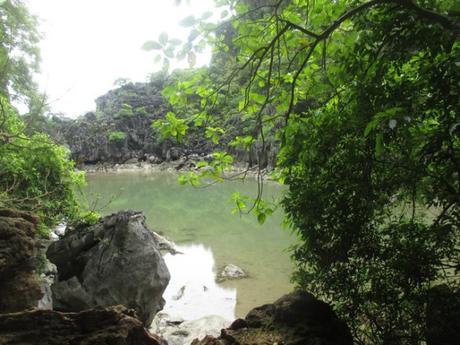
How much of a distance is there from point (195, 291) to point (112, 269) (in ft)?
→ 8.44

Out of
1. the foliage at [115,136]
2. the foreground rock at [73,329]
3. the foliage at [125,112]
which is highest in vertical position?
the foliage at [125,112]

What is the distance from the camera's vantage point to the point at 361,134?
2684mm

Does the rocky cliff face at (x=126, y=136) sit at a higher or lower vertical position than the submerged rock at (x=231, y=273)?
higher

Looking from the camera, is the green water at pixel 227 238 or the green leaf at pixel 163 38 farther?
the green water at pixel 227 238

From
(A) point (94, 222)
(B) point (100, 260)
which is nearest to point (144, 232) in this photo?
(B) point (100, 260)

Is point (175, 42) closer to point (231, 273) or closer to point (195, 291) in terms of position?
point (195, 291)

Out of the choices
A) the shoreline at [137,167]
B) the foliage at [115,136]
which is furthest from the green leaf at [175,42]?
the foliage at [115,136]

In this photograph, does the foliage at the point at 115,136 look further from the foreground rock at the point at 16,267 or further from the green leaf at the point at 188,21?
the green leaf at the point at 188,21

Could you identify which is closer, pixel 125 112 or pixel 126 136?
pixel 126 136

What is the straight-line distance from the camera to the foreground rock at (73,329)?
2.21 metres

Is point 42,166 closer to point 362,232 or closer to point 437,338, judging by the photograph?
point 362,232

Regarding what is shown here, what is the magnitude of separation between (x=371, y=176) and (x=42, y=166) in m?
6.46

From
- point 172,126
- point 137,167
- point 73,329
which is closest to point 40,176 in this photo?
point 73,329

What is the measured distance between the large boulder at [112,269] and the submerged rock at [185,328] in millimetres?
311
